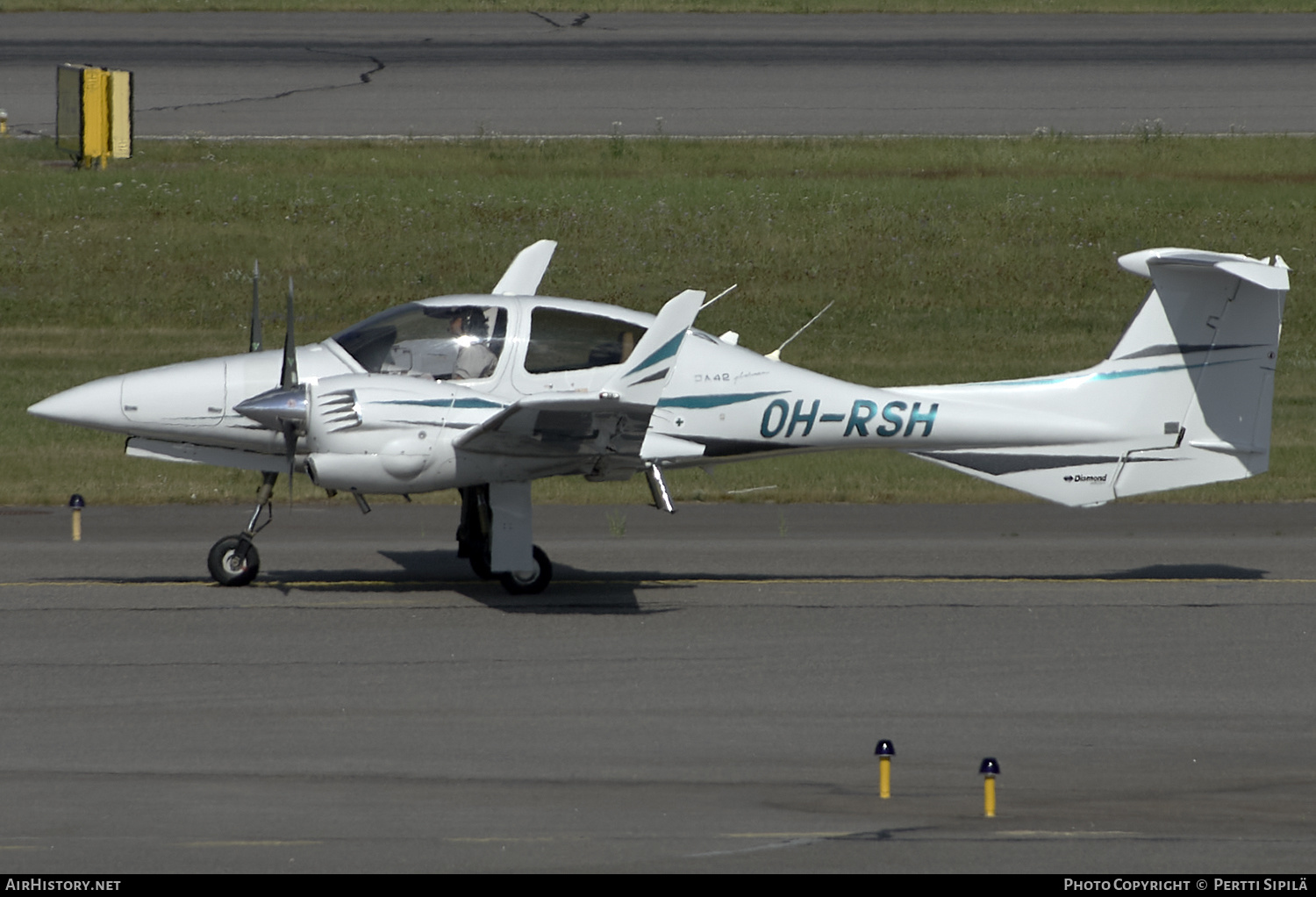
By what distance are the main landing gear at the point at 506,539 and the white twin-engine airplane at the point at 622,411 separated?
0.06 feet

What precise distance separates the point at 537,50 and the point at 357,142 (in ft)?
24.8

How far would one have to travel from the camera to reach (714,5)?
40.6 m

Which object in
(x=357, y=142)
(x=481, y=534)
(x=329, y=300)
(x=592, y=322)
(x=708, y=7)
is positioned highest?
(x=708, y=7)

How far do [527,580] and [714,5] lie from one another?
101ft

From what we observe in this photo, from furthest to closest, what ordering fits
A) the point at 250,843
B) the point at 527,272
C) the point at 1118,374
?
1. the point at 527,272
2. the point at 1118,374
3. the point at 250,843

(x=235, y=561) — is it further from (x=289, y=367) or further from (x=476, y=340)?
(x=476, y=340)

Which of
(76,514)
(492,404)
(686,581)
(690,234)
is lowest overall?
(686,581)

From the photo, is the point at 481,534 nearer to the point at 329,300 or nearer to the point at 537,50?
the point at 329,300

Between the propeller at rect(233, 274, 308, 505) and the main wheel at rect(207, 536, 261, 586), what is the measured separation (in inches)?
36.8

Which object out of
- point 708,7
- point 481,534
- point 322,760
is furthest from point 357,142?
point 322,760

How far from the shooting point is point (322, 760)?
8703 mm

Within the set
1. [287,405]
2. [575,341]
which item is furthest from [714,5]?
[287,405]

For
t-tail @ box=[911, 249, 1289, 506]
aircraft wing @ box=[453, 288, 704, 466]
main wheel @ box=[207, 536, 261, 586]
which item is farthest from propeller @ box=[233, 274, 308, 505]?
t-tail @ box=[911, 249, 1289, 506]

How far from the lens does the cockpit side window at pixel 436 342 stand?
12.5m
